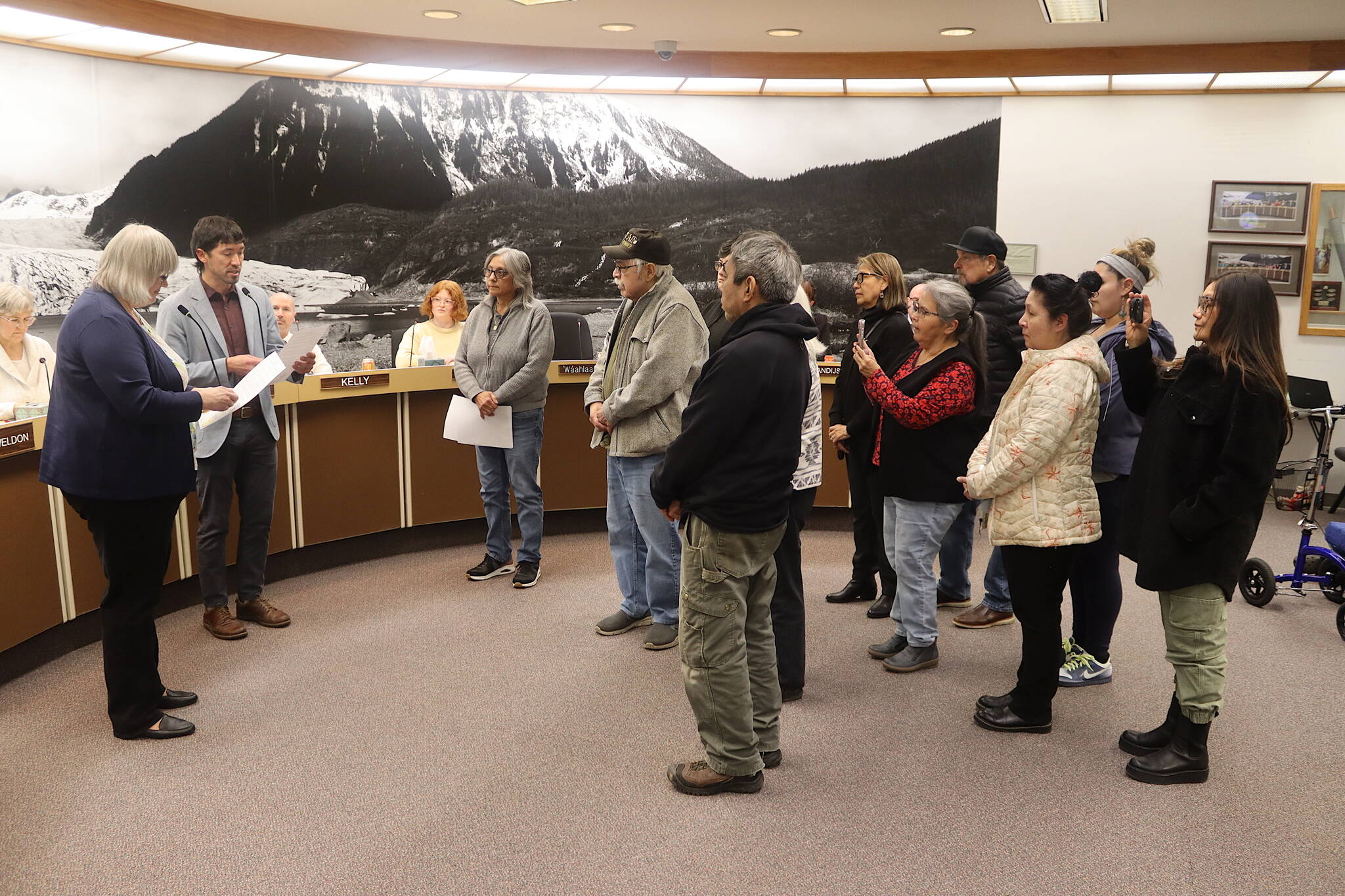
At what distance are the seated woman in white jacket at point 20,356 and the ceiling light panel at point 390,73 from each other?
3006 mm

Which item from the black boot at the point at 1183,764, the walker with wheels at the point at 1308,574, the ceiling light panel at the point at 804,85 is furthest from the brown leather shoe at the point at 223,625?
the ceiling light panel at the point at 804,85

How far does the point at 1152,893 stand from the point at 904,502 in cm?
162

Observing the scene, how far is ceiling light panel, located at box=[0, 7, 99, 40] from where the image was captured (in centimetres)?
493

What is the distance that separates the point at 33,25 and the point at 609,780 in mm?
4869

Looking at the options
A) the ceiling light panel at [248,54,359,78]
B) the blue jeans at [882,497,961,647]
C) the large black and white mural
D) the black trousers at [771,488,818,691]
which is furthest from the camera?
the large black and white mural

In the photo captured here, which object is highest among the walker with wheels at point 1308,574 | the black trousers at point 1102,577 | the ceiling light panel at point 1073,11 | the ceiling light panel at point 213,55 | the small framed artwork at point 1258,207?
the ceiling light panel at point 1073,11

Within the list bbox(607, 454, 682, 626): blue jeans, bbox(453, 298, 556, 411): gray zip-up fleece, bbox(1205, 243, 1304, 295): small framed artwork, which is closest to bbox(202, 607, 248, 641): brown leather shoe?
bbox(453, 298, 556, 411): gray zip-up fleece

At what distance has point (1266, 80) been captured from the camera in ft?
22.7

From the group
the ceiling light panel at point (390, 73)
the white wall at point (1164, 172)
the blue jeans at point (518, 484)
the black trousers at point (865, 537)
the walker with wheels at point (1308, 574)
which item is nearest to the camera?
the black trousers at point (865, 537)

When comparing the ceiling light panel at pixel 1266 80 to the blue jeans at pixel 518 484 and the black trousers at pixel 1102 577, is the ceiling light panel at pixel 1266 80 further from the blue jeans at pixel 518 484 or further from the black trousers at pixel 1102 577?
the blue jeans at pixel 518 484

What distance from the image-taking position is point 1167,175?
7.30m

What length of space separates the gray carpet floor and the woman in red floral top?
1.91ft

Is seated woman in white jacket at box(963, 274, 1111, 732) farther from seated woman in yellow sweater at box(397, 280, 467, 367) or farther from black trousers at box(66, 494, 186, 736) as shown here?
seated woman in yellow sweater at box(397, 280, 467, 367)

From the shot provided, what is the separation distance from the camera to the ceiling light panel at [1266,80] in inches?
266
